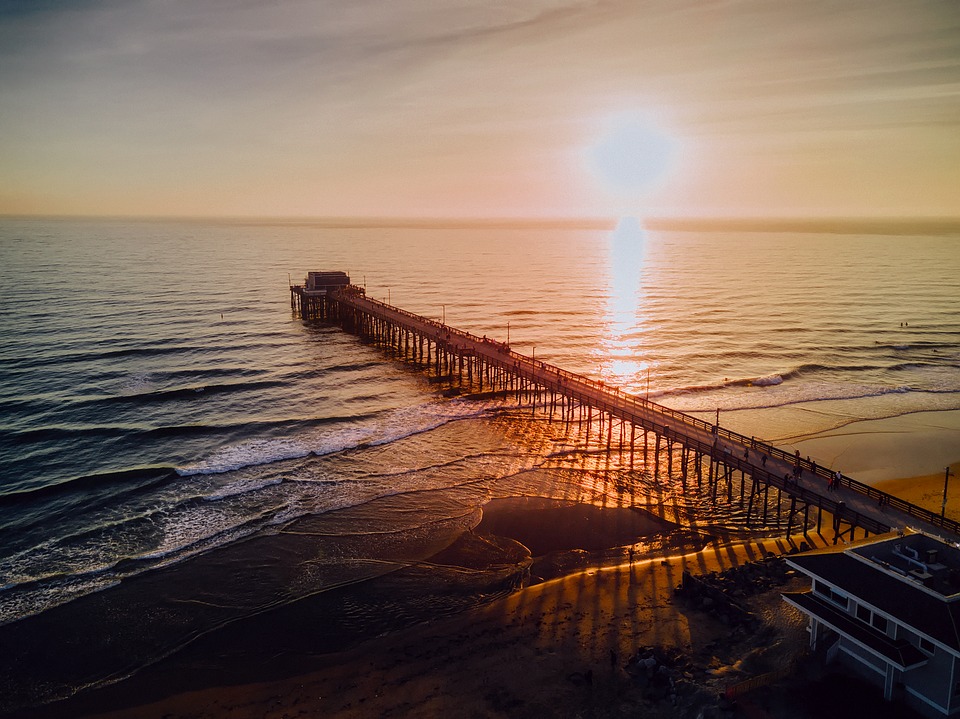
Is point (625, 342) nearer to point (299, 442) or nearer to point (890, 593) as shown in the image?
point (299, 442)

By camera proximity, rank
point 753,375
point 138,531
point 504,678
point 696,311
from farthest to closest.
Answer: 1. point 696,311
2. point 753,375
3. point 138,531
4. point 504,678

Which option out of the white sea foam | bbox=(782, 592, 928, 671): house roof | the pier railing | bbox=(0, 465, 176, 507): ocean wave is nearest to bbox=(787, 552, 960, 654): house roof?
bbox=(782, 592, 928, 671): house roof

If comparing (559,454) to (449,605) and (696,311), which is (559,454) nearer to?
(449,605)

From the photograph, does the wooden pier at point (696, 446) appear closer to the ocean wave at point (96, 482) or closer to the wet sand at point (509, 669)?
the wet sand at point (509, 669)

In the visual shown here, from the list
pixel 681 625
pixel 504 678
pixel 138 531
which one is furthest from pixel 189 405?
pixel 681 625

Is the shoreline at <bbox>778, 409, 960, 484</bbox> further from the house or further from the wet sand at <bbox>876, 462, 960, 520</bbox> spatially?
the house
